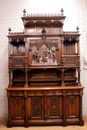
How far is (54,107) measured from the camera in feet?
11.7

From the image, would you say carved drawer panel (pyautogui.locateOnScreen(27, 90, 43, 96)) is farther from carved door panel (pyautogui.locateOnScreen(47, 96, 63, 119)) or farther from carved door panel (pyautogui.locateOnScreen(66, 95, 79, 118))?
carved door panel (pyautogui.locateOnScreen(66, 95, 79, 118))

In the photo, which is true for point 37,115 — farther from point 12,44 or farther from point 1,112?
point 12,44

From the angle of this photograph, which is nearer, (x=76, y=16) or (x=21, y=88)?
(x=21, y=88)

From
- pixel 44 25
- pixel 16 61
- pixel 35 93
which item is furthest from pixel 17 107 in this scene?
pixel 44 25

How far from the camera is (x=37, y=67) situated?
11.8 feet

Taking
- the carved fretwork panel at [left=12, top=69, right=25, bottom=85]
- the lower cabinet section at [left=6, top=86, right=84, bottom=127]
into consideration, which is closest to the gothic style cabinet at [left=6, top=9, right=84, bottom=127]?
the lower cabinet section at [left=6, top=86, right=84, bottom=127]

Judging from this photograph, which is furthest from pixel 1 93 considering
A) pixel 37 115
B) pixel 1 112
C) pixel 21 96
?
pixel 37 115

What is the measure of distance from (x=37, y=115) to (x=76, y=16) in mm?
2683

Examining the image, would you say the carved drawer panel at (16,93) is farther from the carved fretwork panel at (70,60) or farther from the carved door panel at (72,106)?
the carved fretwork panel at (70,60)

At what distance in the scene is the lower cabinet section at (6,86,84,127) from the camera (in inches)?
138

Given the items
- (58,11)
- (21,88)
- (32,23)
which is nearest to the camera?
(21,88)

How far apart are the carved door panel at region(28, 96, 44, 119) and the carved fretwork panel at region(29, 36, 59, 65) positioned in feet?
2.69

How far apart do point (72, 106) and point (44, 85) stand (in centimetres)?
81

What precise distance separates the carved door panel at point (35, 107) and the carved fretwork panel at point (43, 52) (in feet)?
2.69
